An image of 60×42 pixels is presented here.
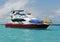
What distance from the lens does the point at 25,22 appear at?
4678 centimetres

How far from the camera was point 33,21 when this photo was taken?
44750 millimetres

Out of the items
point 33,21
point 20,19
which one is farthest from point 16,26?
point 33,21

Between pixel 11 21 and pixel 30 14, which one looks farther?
pixel 11 21

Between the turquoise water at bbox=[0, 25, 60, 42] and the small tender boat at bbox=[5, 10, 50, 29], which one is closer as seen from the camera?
the turquoise water at bbox=[0, 25, 60, 42]

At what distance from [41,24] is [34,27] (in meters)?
2.07

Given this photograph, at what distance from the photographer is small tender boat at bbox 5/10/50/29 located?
43.0 m

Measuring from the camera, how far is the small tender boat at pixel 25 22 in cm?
4300

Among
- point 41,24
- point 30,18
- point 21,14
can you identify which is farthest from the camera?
point 21,14

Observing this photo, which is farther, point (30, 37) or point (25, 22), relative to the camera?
point (25, 22)

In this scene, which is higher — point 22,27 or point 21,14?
point 21,14

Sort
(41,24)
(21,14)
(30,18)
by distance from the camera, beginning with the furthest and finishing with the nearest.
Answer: (21,14)
(30,18)
(41,24)

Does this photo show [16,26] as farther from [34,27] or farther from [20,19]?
[34,27]

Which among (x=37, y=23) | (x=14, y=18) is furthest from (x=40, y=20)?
(x=14, y=18)

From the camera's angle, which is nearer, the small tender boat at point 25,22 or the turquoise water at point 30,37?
the turquoise water at point 30,37
